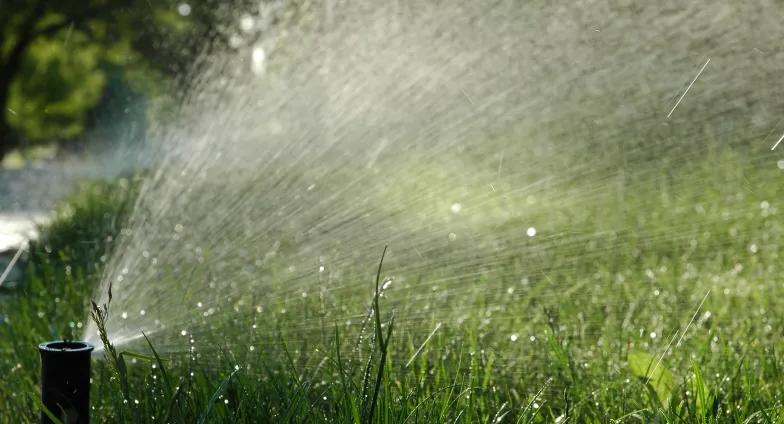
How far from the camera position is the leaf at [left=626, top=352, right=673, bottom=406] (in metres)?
1.80

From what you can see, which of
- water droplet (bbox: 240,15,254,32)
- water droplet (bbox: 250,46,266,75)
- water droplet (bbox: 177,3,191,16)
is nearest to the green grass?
water droplet (bbox: 250,46,266,75)

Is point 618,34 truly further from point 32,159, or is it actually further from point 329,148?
point 32,159

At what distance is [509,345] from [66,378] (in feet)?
3.99

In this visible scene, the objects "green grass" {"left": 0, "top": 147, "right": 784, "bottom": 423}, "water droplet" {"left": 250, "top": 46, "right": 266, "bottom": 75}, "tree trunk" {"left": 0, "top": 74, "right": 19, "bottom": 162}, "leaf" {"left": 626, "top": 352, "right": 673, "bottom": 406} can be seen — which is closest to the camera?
"green grass" {"left": 0, "top": 147, "right": 784, "bottom": 423}

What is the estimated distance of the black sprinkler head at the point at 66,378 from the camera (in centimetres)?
138

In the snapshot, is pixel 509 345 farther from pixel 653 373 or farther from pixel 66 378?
pixel 66 378

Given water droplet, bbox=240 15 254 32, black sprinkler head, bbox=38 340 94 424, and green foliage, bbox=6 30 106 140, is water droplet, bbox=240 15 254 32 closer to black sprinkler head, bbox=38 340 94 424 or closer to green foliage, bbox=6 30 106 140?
green foliage, bbox=6 30 106 140

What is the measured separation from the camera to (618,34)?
12.4 ft

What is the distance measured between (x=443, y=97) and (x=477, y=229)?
0.62m

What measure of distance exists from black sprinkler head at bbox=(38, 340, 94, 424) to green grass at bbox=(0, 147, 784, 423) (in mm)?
63

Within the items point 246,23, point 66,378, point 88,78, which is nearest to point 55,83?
point 88,78

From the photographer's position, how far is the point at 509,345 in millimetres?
2295

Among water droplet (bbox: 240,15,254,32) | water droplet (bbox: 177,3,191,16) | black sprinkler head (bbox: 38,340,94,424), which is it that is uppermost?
water droplet (bbox: 177,3,191,16)

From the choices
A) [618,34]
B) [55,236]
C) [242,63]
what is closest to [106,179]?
[242,63]
